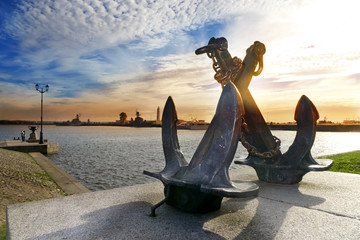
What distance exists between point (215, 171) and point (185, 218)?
2.77 feet

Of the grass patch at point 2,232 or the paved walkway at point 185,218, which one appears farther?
the grass patch at point 2,232

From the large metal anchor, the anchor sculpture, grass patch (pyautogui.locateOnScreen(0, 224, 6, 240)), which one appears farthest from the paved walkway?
the anchor sculpture

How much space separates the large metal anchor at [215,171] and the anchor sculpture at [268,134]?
1754 mm

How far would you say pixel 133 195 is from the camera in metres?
4.51

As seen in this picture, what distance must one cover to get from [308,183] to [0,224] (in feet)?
21.3

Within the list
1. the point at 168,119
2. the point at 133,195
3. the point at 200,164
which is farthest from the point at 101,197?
the point at 200,164

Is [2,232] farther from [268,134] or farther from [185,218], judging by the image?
[268,134]

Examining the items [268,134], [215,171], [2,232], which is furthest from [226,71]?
[2,232]

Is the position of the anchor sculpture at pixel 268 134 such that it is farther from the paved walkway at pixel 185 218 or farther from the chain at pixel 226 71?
the paved walkway at pixel 185 218

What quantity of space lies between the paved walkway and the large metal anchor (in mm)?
212

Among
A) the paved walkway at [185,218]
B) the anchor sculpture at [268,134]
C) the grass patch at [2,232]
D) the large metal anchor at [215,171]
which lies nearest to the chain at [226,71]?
the anchor sculpture at [268,134]

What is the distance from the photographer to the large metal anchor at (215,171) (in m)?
2.98

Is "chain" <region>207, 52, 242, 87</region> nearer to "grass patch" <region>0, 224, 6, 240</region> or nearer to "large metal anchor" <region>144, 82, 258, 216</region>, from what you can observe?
"large metal anchor" <region>144, 82, 258, 216</region>

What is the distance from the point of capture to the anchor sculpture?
522cm
